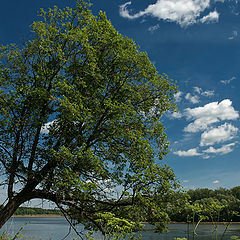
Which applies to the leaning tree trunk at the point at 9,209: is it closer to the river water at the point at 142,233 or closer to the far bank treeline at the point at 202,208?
the river water at the point at 142,233

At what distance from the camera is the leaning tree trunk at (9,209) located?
10.5m

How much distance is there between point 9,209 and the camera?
10609mm

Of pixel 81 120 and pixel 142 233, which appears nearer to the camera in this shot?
pixel 81 120

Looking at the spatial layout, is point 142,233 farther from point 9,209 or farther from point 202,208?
point 202,208

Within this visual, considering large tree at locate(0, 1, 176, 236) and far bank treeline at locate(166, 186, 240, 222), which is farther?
large tree at locate(0, 1, 176, 236)

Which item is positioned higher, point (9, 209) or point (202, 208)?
point (202, 208)

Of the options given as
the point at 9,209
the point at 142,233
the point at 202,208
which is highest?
the point at 202,208

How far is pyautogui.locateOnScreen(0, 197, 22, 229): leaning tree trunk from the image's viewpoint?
10502 millimetres

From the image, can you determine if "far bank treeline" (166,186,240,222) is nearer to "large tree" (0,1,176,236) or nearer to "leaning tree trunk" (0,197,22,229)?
"large tree" (0,1,176,236)

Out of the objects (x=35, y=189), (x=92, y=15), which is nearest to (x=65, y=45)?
(x=92, y=15)

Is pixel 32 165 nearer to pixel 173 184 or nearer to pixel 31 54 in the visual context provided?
pixel 31 54

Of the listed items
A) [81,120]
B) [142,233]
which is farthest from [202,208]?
[142,233]

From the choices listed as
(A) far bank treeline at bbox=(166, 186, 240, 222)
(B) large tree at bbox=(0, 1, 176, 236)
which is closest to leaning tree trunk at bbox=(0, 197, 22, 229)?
(B) large tree at bbox=(0, 1, 176, 236)

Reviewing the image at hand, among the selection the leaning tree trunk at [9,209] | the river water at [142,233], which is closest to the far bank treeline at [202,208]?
the river water at [142,233]
